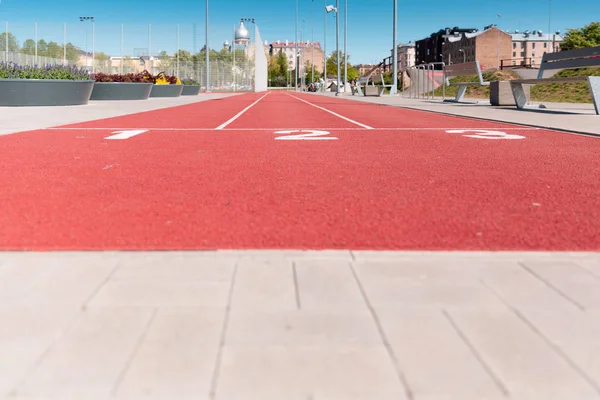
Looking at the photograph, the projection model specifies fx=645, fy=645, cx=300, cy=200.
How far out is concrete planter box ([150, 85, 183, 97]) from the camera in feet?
135

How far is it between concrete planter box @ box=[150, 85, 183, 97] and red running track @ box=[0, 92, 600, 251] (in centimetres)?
3263

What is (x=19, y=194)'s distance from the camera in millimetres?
5457

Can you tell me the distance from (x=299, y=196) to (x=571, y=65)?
15093 mm

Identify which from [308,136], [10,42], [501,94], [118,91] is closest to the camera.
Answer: [308,136]

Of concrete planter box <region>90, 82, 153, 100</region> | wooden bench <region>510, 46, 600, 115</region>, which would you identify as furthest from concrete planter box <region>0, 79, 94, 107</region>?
wooden bench <region>510, 46, 600, 115</region>

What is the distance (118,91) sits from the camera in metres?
31.6

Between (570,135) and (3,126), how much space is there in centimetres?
1080

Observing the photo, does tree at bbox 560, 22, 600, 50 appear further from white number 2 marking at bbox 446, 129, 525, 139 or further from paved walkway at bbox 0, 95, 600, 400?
paved walkway at bbox 0, 95, 600, 400
